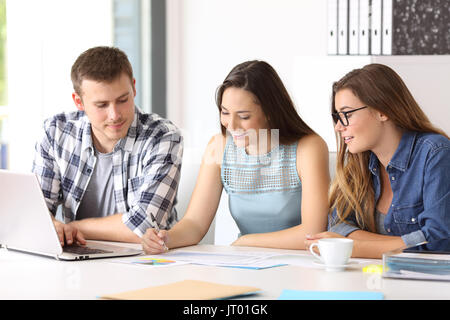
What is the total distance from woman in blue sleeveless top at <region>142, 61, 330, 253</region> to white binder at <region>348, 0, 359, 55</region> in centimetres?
151

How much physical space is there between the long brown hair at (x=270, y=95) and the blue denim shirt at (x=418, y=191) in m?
0.40

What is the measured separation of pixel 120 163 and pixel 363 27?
184 cm

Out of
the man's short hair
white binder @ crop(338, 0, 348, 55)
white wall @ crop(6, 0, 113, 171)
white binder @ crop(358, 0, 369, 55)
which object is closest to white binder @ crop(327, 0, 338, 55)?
white binder @ crop(338, 0, 348, 55)

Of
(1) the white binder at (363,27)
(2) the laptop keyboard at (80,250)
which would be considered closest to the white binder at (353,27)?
(1) the white binder at (363,27)

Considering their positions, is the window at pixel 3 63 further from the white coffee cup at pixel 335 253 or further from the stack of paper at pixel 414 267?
the stack of paper at pixel 414 267

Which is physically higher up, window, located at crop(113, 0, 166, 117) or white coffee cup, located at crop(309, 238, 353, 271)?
window, located at crop(113, 0, 166, 117)

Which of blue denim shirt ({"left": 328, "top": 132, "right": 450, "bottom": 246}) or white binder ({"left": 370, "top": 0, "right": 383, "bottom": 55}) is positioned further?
white binder ({"left": 370, "top": 0, "right": 383, "bottom": 55})

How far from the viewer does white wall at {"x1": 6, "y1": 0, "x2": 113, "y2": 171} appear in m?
2.96

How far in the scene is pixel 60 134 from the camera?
2354 mm

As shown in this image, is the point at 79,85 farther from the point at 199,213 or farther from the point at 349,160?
the point at 349,160

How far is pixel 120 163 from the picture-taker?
89.0 inches

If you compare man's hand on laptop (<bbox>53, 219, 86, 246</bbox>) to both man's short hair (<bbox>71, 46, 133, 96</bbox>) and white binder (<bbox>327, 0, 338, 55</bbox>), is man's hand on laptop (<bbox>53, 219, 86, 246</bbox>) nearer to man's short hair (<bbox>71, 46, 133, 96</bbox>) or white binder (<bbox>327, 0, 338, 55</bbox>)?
man's short hair (<bbox>71, 46, 133, 96</bbox>)

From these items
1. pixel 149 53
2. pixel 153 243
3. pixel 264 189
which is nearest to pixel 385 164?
pixel 264 189
